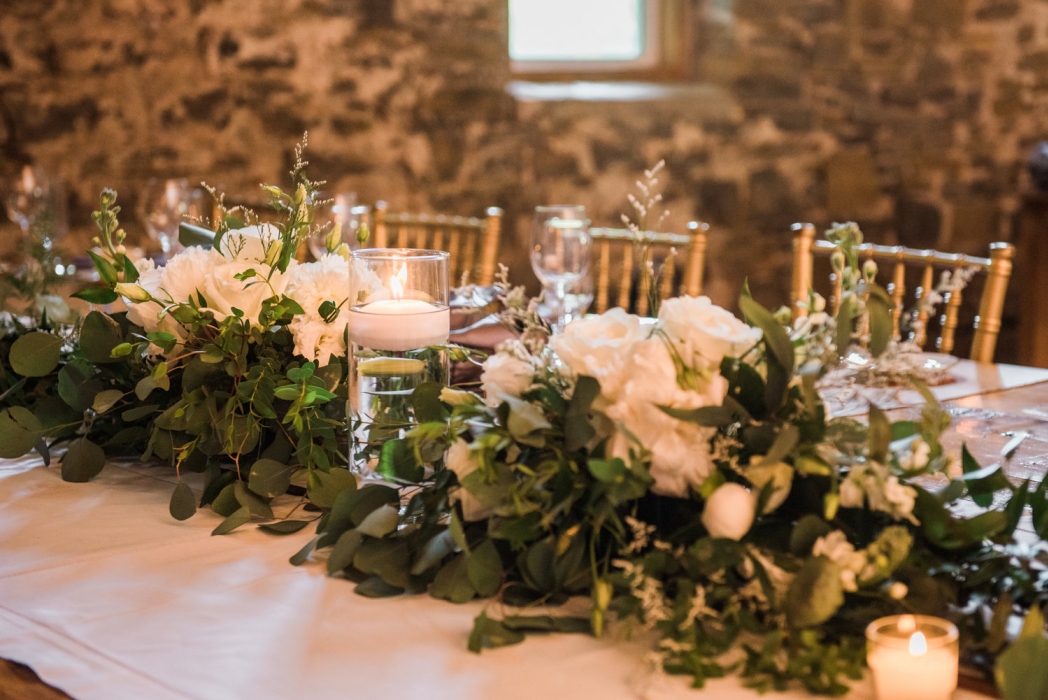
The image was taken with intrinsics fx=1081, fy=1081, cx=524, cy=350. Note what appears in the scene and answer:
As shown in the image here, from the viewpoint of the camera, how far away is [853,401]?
0.88m

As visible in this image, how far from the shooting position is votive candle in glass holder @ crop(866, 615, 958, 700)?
25.3 inches

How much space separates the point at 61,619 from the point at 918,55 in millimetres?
4248

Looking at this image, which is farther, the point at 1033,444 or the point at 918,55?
the point at 918,55

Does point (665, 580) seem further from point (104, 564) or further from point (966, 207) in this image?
point (966, 207)

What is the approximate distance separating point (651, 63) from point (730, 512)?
159 inches

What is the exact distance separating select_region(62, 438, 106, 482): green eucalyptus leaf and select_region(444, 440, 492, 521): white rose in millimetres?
519

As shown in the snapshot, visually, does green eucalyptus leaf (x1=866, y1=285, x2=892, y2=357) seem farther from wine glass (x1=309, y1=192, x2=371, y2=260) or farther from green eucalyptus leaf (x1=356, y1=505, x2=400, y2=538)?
wine glass (x1=309, y1=192, x2=371, y2=260)

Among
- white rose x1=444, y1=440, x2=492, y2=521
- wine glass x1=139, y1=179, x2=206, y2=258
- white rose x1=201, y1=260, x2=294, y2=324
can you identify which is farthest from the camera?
wine glass x1=139, y1=179, x2=206, y2=258

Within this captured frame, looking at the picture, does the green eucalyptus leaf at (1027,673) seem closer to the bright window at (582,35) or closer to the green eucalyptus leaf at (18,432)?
the green eucalyptus leaf at (18,432)

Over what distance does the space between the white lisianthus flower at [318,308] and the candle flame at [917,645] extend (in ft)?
2.09

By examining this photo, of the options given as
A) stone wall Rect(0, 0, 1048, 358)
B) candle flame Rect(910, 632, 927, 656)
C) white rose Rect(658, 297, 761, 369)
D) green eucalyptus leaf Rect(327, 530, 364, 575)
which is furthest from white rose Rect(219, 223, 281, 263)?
stone wall Rect(0, 0, 1048, 358)

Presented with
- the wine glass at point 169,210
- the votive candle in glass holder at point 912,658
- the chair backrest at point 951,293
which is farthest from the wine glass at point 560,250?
the votive candle in glass holder at point 912,658

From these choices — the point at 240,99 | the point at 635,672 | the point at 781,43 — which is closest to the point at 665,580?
the point at 635,672

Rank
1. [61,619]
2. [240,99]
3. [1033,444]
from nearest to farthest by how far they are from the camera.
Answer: [61,619] → [1033,444] → [240,99]
